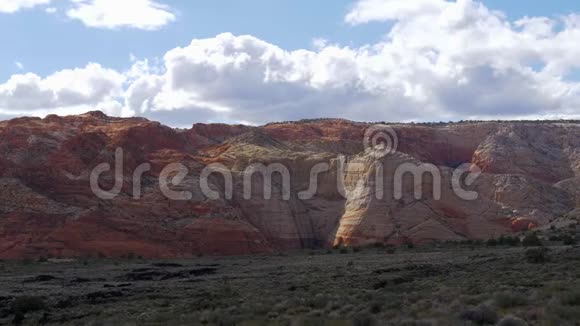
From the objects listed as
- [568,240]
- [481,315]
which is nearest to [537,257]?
[568,240]

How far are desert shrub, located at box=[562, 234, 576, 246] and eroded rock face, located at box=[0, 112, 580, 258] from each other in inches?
745

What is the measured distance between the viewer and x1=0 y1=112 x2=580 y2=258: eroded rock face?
54.7 meters

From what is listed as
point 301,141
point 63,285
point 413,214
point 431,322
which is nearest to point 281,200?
point 413,214

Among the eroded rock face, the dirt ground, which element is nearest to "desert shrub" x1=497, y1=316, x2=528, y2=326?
the dirt ground

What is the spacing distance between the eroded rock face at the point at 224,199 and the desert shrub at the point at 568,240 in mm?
18921

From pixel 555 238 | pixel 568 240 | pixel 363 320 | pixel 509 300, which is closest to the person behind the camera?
pixel 363 320

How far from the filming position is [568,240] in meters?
38.4

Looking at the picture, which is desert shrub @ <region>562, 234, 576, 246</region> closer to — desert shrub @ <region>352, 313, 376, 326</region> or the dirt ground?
the dirt ground

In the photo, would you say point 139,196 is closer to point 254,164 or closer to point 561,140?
point 254,164

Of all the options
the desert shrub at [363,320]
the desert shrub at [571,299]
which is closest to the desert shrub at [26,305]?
the desert shrub at [363,320]

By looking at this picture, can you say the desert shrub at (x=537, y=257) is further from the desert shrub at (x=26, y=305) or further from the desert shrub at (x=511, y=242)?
the desert shrub at (x=26, y=305)

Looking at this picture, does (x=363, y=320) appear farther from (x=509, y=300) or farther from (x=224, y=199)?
(x=224, y=199)

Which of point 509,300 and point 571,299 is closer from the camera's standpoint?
point 571,299

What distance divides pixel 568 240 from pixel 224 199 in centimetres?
3108
